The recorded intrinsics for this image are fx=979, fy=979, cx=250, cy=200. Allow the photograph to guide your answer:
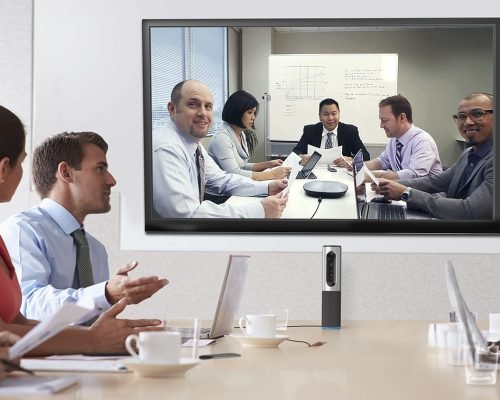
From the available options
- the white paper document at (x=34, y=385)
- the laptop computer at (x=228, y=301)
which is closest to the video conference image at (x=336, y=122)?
the laptop computer at (x=228, y=301)

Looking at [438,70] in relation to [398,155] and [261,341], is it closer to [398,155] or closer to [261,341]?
[398,155]

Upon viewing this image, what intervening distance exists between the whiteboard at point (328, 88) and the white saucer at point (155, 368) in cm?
339

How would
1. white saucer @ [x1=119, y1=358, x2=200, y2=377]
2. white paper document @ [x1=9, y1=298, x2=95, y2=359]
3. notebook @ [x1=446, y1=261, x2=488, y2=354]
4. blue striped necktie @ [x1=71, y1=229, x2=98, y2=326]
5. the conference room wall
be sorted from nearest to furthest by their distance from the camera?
1. white paper document @ [x1=9, y1=298, x2=95, y2=359]
2. white saucer @ [x1=119, y1=358, x2=200, y2=377]
3. notebook @ [x1=446, y1=261, x2=488, y2=354]
4. blue striped necktie @ [x1=71, y1=229, x2=98, y2=326]
5. the conference room wall

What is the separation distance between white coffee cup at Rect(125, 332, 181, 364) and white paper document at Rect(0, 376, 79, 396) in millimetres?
152

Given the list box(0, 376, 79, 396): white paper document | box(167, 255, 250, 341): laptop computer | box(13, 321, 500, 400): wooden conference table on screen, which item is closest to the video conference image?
box(167, 255, 250, 341): laptop computer

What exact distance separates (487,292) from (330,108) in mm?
1303

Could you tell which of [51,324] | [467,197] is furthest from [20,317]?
[467,197]

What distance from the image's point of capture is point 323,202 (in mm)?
5340

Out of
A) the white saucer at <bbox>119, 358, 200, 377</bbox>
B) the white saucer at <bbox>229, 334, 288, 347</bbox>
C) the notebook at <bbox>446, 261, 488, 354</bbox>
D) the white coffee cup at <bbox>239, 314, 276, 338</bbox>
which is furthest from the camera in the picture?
the white coffee cup at <bbox>239, 314, 276, 338</bbox>

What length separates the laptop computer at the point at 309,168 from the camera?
5.33 metres

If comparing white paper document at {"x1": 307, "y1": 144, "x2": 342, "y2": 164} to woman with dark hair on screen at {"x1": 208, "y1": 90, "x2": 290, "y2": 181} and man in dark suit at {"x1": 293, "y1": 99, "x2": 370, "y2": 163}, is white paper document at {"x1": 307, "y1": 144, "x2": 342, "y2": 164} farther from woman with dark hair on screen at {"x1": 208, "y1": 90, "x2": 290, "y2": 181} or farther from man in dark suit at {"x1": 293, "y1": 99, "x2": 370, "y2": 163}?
woman with dark hair on screen at {"x1": 208, "y1": 90, "x2": 290, "y2": 181}

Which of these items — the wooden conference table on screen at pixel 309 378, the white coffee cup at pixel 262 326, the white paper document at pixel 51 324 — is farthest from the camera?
the white coffee cup at pixel 262 326

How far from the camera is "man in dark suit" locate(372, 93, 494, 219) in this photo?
17.3ft

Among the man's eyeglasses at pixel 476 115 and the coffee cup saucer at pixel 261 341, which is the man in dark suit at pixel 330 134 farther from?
the coffee cup saucer at pixel 261 341
